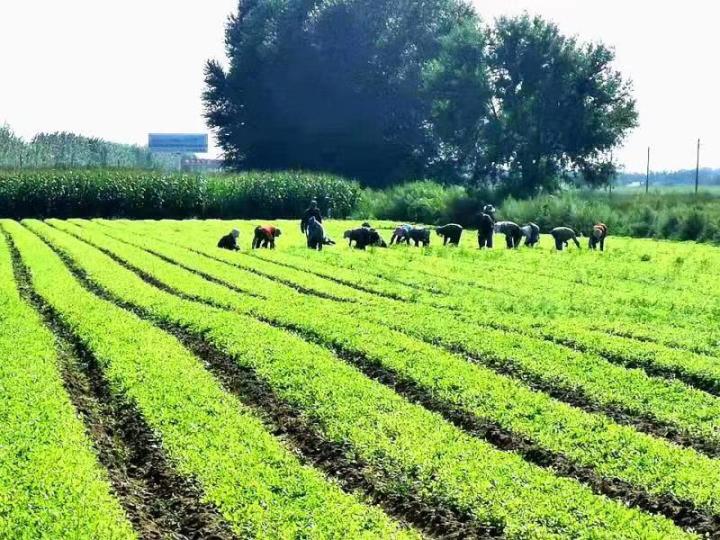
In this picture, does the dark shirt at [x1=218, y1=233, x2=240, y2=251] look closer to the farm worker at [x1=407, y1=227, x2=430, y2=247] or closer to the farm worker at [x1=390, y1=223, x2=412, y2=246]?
the farm worker at [x1=390, y1=223, x2=412, y2=246]

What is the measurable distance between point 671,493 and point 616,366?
5.18 metres

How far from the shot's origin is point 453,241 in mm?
35094

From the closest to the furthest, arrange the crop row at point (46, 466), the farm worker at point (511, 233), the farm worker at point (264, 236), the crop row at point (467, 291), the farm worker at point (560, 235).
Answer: the crop row at point (46, 466)
the crop row at point (467, 291)
the farm worker at point (264, 236)
the farm worker at point (560, 235)
the farm worker at point (511, 233)

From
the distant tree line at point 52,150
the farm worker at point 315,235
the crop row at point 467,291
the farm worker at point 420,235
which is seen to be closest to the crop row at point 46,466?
the crop row at point 467,291

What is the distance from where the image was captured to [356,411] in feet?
35.4

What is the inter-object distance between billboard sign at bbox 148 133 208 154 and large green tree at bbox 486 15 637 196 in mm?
120841

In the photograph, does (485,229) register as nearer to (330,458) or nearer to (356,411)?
(356,411)

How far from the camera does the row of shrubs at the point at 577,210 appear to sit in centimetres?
4450

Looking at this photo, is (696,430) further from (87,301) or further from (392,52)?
(392,52)

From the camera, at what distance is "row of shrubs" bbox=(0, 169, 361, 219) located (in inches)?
2131

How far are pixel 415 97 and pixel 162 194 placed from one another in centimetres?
2930

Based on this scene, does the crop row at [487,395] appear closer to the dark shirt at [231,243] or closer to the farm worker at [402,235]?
the dark shirt at [231,243]

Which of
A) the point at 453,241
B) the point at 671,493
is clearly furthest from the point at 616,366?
the point at 453,241

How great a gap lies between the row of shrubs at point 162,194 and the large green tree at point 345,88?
55.4 feet
